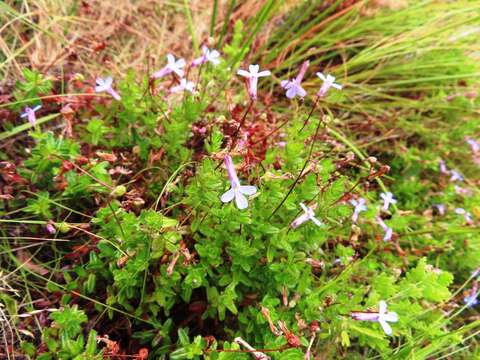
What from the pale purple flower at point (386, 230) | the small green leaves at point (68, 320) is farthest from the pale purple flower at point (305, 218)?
the small green leaves at point (68, 320)

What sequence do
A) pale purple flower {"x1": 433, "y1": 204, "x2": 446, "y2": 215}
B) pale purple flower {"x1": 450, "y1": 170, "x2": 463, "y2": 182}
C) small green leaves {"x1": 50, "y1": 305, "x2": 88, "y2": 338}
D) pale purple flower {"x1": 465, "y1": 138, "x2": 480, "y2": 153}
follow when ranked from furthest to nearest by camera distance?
pale purple flower {"x1": 465, "y1": 138, "x2": 480, "y2": 153}, pale purple flower {"x1": 450, "y1": 170, "x2": 463, "y2": 182}, pale purple flower {"x1": 433, "y1": 204, "x2": 446, "y2": 215}, small green leaves {"x1": 50, "y1": 305, "x2": 88, "y2": 338}

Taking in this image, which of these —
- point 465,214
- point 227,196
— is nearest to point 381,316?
point 227,196

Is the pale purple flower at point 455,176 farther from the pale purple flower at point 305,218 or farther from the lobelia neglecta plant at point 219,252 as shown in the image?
the pale purple flower at point 305,218

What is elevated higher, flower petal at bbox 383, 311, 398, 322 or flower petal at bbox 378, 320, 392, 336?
flower petal at bbox 383, 311, 398, 322

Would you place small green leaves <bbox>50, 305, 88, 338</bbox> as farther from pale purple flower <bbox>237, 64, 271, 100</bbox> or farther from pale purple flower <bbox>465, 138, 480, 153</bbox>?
pale purple flower <bbox>465, 138, 480, 153</bbox>

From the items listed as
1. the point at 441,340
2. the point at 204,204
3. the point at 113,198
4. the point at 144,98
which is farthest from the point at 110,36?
the point at 441,340

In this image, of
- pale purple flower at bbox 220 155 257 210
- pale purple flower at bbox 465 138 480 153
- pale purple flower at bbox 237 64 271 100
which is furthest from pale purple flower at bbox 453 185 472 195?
pale purple flower at bbox 220 155 257 210

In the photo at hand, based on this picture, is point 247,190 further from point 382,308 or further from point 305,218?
point 382,308

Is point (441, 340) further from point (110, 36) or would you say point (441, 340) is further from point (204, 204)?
point (110, 36)
